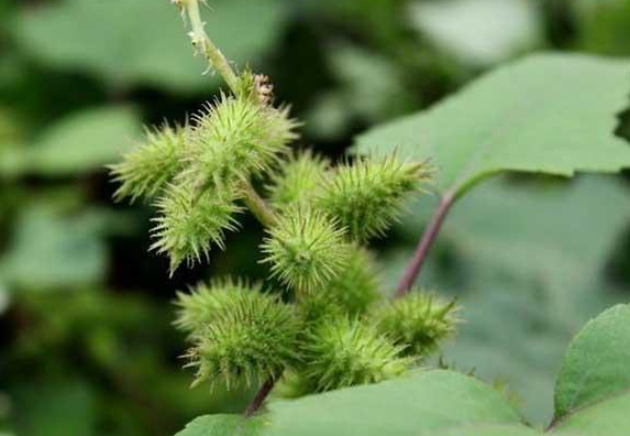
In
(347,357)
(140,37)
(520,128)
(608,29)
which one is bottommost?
(347,357)

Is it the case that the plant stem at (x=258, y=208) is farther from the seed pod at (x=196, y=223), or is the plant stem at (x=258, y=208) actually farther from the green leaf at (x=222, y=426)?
the green leaf at (x=222, y=426)

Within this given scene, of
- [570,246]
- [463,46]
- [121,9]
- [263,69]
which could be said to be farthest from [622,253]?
[121,9]

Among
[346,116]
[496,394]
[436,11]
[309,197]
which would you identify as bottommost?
[496,394]

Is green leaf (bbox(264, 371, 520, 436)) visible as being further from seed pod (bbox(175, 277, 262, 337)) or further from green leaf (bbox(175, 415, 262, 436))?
seed pod (bbox(175, 277, 262, 337))

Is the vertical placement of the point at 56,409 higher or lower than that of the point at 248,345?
lower

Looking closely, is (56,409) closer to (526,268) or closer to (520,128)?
(526,268)

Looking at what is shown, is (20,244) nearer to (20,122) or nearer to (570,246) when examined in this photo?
(20,122)

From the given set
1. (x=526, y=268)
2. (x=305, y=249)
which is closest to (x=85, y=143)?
(x=526, y=268)

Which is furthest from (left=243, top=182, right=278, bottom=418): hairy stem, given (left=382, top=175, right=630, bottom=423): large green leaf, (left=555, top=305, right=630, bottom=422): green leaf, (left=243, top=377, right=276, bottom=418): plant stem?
(left=382, top=175, right=630, bottom=423): large green leaf
